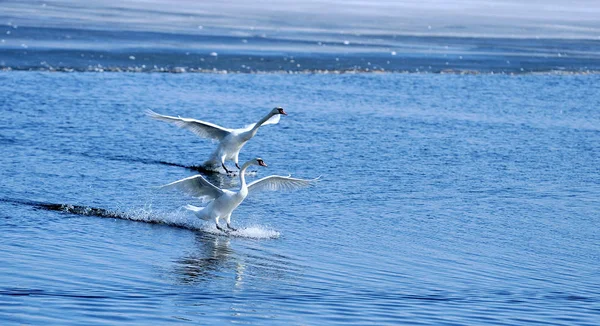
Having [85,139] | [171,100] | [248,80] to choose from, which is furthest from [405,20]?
[85,139]

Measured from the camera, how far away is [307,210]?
13477mm

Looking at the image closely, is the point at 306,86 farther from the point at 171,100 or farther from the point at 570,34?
the point at 570,34

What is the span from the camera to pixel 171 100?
22.4m

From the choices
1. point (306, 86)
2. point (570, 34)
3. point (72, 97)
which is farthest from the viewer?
point (570, 34)

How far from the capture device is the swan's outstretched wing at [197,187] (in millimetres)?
12312

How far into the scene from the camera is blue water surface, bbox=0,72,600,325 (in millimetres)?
9172

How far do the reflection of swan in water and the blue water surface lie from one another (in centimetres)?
4

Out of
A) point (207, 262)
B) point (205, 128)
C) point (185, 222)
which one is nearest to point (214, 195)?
point (185, 222)

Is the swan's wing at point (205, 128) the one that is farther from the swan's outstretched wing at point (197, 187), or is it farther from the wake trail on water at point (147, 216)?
the swan's outstretched wing at point (197, 187)

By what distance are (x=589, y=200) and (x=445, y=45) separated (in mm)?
21717

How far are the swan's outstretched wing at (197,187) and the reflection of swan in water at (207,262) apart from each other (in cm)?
62

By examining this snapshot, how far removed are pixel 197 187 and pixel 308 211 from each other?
1649 millimetres

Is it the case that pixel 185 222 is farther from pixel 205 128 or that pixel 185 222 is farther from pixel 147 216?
pixel 205 128

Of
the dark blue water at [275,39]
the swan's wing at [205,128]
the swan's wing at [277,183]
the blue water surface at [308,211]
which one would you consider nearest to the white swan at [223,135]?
the swan's wing at [205,128]
